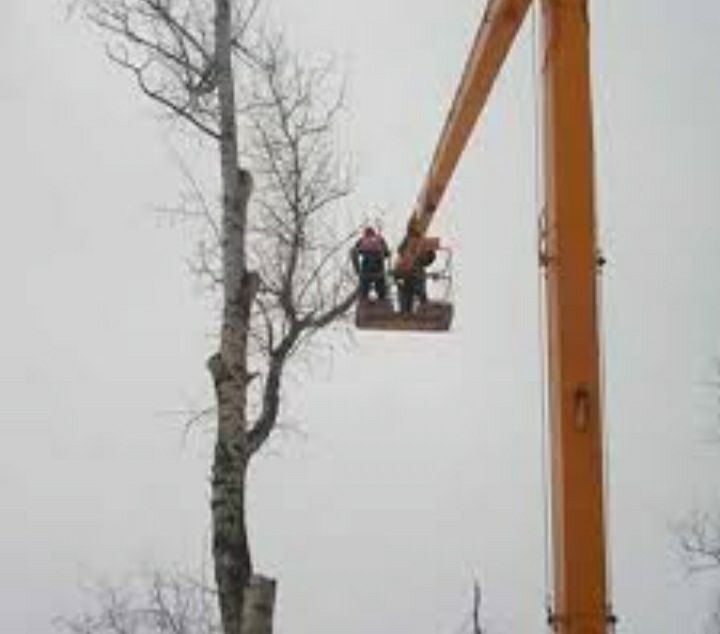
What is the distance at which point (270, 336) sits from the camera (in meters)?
15.8

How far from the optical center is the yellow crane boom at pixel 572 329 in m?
9.09

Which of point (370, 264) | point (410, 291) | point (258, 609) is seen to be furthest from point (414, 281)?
point (258, 609)

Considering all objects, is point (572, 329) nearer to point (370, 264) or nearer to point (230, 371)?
point (230, 371)

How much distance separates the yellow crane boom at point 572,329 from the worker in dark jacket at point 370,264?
6914 millimetres

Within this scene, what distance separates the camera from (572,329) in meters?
9.50

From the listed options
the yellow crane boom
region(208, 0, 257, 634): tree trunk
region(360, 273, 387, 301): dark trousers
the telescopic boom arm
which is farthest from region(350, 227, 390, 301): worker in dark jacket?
the yellow crane boom

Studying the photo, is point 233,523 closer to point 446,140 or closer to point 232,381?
point 232,381

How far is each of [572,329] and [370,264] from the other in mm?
7805

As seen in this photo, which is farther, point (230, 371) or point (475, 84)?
point (230, 371)

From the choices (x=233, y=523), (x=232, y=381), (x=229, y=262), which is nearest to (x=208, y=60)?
(x=229, y=262)

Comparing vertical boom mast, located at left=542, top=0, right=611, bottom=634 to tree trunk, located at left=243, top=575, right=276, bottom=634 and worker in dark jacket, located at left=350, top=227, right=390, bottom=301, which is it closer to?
tree trunk, located at left=243, top=575, right=276, bottom=634

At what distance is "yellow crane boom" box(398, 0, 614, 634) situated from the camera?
9.09m

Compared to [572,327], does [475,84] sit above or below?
above

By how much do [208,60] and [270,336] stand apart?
2.67 metres
